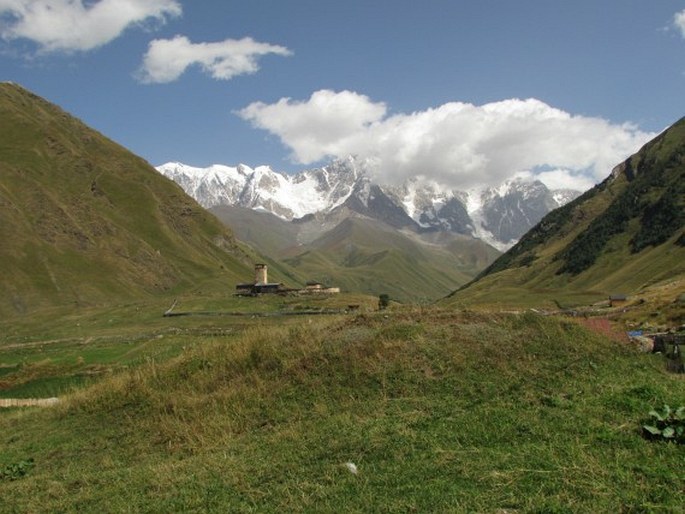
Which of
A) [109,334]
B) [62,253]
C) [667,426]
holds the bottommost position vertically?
[109,334]

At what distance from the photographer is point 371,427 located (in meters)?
13.5

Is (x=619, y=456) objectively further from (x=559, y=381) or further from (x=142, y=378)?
(x=142, y=378)

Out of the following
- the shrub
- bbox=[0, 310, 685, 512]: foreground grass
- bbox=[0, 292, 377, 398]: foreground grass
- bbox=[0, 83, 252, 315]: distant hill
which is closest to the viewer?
bbox=[0, 310, 685, 512]: foreground grass

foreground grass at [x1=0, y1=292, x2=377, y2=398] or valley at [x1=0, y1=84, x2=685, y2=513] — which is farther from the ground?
valley at [x1=0, y1=84, x2=685, y2=513]

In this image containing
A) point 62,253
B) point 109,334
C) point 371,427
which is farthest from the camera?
point 62,253

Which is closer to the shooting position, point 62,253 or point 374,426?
point 374,426

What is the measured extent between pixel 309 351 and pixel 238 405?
308 centimetres

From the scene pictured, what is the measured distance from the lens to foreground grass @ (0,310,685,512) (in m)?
9.79

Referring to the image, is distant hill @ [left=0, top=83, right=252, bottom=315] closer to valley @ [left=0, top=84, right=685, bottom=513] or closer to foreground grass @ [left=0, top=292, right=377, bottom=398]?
foreground grass @ [left=0, top=292, right=377, bottom=398]

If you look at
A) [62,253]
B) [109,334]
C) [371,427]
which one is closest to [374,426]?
[371,427]

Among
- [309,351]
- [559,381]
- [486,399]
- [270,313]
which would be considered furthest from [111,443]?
[270,313]

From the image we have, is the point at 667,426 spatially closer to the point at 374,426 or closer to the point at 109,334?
the point at 374,426

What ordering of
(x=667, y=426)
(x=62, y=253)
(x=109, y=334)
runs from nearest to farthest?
1. (x=667, y=426)
2. (x=109, y=334)
3. (x=62, y=253)

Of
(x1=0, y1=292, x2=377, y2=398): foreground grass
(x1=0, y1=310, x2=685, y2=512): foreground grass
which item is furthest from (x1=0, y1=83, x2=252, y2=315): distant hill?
(x1=0, y1=310, x2=685, y2=512): foreground grass
